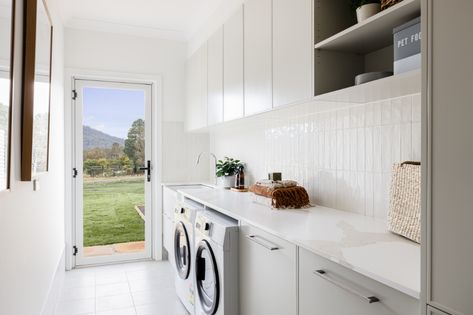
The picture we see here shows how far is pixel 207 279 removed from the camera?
2.29 meters

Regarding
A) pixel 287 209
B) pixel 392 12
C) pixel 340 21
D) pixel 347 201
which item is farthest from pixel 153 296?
pixel 392 12

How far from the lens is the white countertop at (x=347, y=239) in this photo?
1.04 meters

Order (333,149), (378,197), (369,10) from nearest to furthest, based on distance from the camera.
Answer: (369,10) < (378,197) < (333,149)

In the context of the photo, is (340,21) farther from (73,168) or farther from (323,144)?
(73,168)

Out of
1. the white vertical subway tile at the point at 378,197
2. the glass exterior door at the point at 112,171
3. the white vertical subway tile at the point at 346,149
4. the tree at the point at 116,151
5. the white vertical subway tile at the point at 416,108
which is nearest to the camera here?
the white vertical subway tile at the point at 416,108

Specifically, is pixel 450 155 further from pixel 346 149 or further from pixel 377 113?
pixel 346 149

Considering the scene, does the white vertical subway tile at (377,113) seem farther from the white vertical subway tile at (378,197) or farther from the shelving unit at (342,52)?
the white vertical subway tile at (378,197)

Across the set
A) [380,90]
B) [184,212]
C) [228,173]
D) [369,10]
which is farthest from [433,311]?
[228,173]

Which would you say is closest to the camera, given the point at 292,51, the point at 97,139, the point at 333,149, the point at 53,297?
the point at 292,51

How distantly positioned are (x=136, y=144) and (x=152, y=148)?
0.62 ft

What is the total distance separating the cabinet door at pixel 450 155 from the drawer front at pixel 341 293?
0.42ft

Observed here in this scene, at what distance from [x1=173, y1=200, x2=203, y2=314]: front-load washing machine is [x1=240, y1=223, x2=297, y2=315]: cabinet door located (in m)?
0.69

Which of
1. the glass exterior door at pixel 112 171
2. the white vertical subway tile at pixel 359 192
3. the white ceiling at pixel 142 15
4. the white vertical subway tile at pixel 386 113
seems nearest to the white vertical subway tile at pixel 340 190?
the white vertical subway tile at pixel 359 192

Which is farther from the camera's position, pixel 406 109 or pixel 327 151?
pixel 327 151
